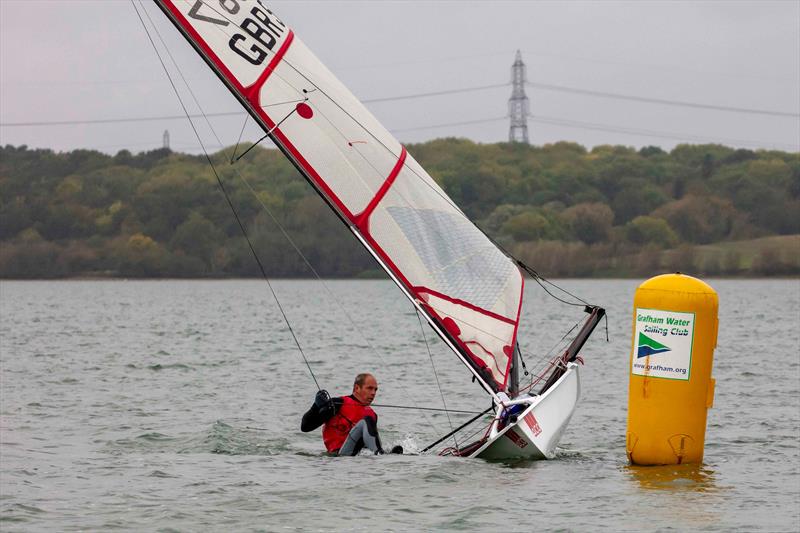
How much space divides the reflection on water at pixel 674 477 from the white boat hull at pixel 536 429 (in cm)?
83

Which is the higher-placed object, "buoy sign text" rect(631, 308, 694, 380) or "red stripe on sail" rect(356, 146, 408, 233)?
"red stripe on sail" rect(356, 146, 408, 233)

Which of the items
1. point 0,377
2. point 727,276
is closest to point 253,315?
point 0,377

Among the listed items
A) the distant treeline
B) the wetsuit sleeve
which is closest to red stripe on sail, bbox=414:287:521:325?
the wetsuit sleeve

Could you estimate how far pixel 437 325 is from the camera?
12828 millimetres

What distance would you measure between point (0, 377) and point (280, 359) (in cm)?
722

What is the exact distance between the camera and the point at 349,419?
42.8 ft

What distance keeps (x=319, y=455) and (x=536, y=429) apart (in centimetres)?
260

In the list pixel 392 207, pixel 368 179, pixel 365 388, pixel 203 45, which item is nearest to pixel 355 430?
pixel 365 388

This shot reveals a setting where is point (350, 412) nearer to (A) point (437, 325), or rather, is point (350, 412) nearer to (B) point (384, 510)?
(A) point (437, 325)

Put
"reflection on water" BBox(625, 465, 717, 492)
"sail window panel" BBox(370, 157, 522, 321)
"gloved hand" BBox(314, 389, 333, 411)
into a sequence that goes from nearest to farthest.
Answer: "reflection on water" BBox(625, 465, 717, 492), "gloved hand" BBox(314, 389, 333, 411), "sail window panel" BBox(370, 157, 522, 321)

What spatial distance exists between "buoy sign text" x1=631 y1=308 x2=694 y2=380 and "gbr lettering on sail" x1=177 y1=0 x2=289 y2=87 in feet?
14.2

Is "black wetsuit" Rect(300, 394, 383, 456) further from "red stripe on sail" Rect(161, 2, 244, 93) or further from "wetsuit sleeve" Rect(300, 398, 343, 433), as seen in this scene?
"red stripe on sail" Rect(161, 2, 244, 93)

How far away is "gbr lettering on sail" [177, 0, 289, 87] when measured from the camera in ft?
39.3

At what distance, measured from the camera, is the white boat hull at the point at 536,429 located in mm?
12539
